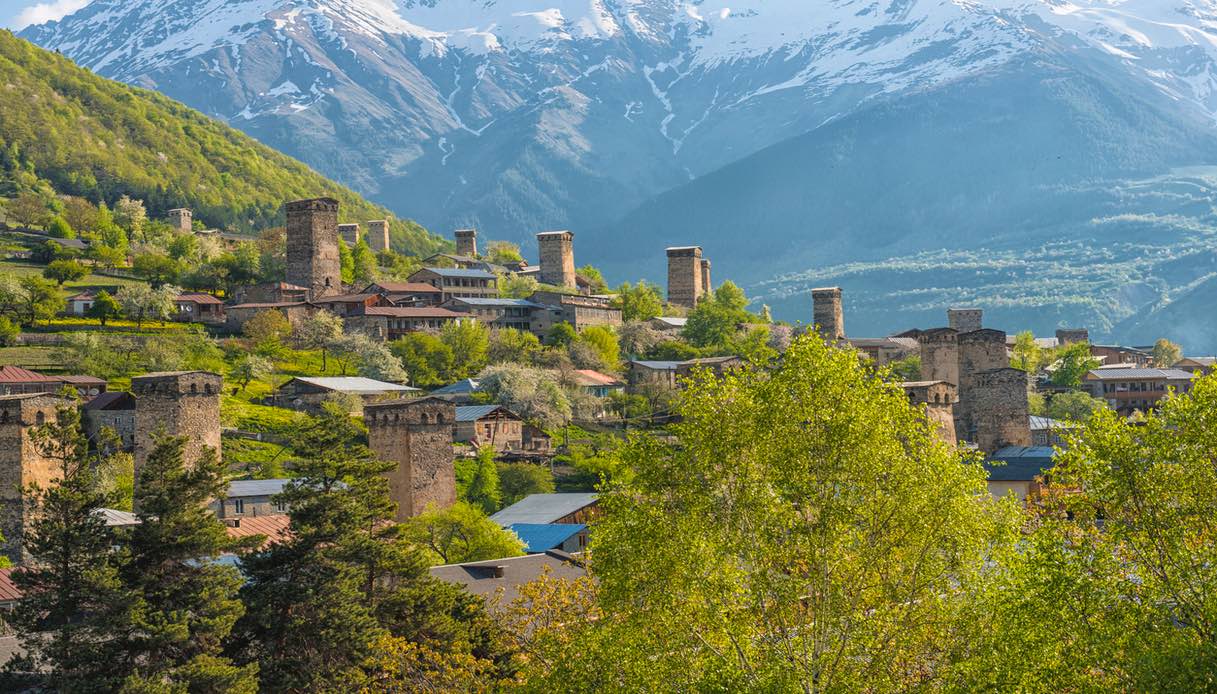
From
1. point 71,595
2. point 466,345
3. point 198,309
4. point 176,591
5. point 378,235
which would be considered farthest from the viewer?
point 378,235

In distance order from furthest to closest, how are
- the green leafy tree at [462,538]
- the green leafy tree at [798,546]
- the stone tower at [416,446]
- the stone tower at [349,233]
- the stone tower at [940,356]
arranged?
the stone tower at [349,233] → the stone tower at [940,356] → the stone tower at [416,446] → the green leafy tree at [462,538] → the green leafy tree at [798,546]

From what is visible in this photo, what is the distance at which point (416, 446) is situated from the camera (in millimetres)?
76125

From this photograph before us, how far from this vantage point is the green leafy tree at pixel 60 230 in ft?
465

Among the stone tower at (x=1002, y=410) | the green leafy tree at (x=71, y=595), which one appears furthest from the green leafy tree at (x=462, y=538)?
the stone tower at (x=1002, y=410)

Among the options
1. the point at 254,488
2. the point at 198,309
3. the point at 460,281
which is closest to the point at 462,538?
the point at 254,488

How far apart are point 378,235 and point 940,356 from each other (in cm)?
8873

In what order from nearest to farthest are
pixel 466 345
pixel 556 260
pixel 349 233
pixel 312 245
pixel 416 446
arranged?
pixel 416 446 → pixel 466 345 → pixel 312 245 → pixel 349 233 → pixel 556 260

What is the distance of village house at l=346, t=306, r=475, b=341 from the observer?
117 meters

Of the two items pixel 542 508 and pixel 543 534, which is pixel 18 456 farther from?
pixel 542 508

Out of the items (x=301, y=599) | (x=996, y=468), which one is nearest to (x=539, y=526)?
(x=996, y=468)

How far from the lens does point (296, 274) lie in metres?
130

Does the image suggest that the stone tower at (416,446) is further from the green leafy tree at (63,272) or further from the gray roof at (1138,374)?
the gray roof at (1138,374)

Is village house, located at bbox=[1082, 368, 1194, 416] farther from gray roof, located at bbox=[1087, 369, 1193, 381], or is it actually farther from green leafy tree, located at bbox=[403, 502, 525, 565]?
green leafy tree, located at bbox=[403, 502, 525, 565]

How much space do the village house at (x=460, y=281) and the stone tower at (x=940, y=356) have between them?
142ft
